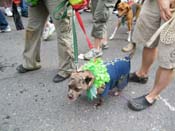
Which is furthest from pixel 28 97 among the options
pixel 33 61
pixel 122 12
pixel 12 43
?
pixel 122 12

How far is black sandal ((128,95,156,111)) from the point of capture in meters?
2.95

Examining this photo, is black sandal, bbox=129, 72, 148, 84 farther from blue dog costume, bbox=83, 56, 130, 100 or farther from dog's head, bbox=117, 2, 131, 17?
dog's head, bbox=117, 2, 131, 17

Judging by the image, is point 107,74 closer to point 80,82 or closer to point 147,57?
point 80,82

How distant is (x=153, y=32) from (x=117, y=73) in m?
0.55

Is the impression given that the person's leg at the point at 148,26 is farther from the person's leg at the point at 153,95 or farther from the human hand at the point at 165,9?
the person's leg at the point at 153,95

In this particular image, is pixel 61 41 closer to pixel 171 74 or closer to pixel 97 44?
pixel 97 44

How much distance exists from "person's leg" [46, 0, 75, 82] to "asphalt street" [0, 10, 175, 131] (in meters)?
0.13

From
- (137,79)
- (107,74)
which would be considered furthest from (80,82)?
(137,79)

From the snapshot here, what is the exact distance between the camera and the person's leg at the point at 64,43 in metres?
3.19

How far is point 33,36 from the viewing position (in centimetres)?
351

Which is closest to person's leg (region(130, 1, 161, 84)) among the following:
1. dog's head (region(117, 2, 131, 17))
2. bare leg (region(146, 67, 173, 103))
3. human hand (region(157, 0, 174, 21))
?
human hand (region(157, 0, 174, 21))

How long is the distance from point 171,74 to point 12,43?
293 cm

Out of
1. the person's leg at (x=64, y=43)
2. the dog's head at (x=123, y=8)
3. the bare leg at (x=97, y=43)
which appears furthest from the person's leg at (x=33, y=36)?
the dog's head at (x=123, y=8)

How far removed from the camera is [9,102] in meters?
3.10
